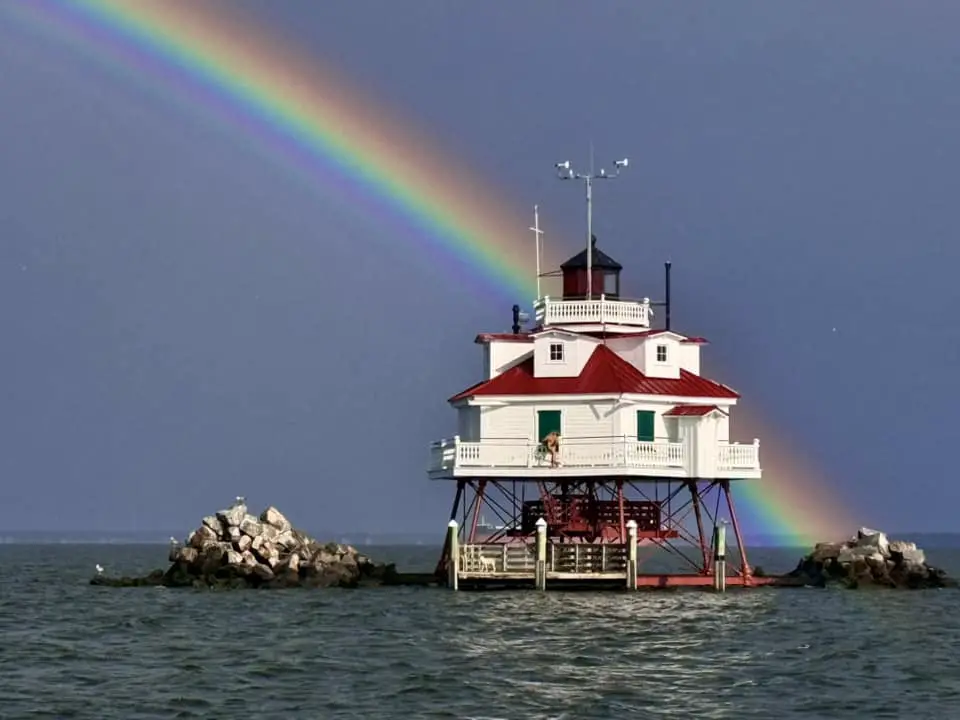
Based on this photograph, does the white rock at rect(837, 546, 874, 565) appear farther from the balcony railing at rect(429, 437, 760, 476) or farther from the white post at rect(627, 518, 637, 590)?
the white post at rect(627, 518, 637, 590)

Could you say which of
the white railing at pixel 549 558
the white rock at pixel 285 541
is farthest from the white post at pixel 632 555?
the white rock at pixel 285 541

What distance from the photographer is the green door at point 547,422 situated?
65250 mm

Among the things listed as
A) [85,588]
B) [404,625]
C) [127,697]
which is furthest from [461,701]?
[85,588]

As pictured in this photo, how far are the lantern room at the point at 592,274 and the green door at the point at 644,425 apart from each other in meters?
6.05

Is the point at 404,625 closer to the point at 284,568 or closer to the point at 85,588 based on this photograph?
the point at 284,568

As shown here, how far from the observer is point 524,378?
67.2 metres

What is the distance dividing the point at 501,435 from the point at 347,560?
9.87m

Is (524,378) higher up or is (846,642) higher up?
(524,378)

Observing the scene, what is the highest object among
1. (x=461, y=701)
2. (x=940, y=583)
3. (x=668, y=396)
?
(x=668, y=396)

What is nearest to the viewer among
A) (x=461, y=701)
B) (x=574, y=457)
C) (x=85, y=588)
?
(x=461, y=701)

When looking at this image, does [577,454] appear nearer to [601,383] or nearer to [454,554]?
[601,383]

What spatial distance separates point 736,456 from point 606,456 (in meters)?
4.73

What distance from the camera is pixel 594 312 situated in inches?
2694

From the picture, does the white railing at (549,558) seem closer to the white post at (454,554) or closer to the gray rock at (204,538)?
the white post at (454,554)
